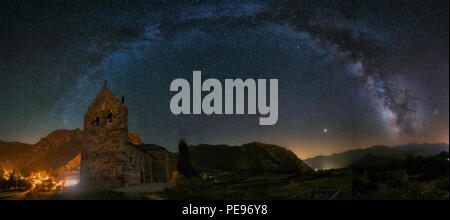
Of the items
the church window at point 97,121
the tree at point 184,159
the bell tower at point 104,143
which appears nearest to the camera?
the bell tower at point 104,143

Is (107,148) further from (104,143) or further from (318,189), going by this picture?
(318,189)

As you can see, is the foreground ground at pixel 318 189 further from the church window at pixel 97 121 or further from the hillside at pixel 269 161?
the church window at pixel 97 121

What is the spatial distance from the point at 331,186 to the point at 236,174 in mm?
9510

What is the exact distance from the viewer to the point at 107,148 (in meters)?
27.4

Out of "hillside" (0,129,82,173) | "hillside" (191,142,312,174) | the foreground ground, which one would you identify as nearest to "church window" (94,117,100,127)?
the foreground ground

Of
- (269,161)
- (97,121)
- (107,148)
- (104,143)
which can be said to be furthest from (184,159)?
(97,121)

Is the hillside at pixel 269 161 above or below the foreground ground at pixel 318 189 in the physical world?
above

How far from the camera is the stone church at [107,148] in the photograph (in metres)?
26.7

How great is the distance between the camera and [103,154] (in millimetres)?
27344

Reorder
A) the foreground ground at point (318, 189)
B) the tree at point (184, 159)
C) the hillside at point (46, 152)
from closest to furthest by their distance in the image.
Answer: the foreground ground at point (318, 189) → the tree at point (184, 159) → the hillside at point (46, 152)

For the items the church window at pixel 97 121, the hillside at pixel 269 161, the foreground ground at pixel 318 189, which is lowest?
the foreground ground at pixel 318 189

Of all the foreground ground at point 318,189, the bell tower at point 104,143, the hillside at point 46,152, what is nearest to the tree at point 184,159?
the bell tower at point 104,143
